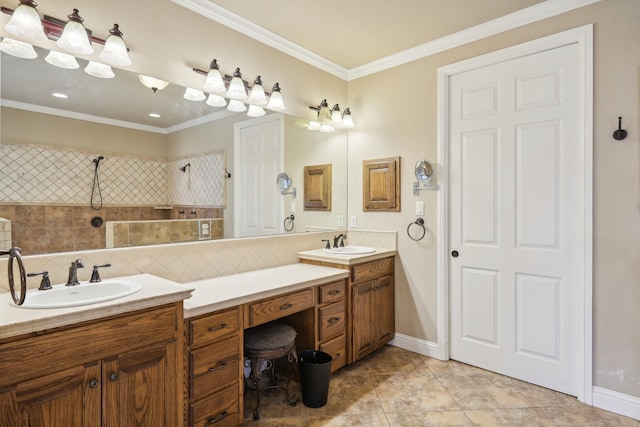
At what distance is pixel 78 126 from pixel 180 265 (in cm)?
98

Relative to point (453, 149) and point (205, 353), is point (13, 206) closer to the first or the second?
point (205, 353)

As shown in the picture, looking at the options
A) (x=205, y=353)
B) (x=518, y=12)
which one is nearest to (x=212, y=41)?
(x=205, y=353)

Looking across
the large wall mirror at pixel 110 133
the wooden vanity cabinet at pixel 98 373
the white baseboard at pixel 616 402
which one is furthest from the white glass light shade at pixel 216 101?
the white baseboard at pixel 616 402

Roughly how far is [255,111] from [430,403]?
2.45m

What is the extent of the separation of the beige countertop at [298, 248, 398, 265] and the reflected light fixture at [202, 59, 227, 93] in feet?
4.85

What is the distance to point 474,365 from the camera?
2791mm

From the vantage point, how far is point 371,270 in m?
2.89

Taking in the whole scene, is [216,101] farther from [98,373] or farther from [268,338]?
[98,373]

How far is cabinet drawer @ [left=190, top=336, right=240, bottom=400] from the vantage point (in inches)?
67.4

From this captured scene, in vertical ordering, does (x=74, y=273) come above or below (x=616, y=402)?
above

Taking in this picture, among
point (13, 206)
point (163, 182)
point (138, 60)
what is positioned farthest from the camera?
point (163, 182)

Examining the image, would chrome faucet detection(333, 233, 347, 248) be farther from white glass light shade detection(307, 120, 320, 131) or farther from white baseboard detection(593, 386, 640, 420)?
white baseboard detection(593, 386, 640, 420)

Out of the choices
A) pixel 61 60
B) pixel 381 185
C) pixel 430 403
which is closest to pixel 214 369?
pixel 430 403

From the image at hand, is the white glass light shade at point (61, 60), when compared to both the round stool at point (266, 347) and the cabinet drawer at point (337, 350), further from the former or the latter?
the cabinet drawer at point (337, 350)
